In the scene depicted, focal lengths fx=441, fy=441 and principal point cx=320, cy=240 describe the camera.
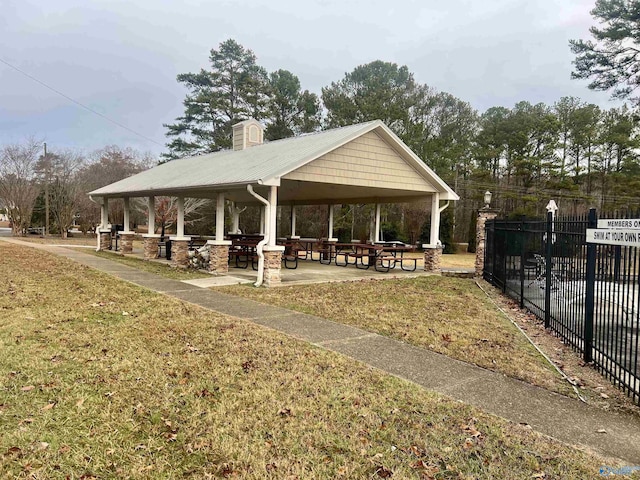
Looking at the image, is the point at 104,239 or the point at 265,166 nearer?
the point at 265,166

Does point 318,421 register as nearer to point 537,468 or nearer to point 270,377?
point 270,377

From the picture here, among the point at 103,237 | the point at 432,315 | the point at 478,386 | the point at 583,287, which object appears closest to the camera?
the point at 478,386

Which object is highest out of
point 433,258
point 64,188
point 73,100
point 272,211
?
point 73,100

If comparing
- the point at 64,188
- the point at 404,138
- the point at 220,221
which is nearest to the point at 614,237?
the point at 220,221

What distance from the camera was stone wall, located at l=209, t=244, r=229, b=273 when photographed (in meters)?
12.2

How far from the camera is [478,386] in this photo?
420cm

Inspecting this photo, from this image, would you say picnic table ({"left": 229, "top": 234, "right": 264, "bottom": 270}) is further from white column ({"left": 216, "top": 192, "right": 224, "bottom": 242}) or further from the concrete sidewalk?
the concrete sidewalk

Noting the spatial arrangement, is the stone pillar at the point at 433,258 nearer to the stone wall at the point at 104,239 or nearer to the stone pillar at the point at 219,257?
the stone pillar at the point at 219,257

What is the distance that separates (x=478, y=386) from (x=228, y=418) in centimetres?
237

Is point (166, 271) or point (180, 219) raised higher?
point (180, 219)

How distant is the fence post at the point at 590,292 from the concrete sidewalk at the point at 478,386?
4.59 feet

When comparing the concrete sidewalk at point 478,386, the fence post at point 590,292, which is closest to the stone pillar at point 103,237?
the concrete sidewalk at point 478,386

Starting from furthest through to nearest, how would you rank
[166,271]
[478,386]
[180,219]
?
[180,219] → [166,271] → [478,386]

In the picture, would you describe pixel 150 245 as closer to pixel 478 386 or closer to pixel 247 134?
pixel 247 134
